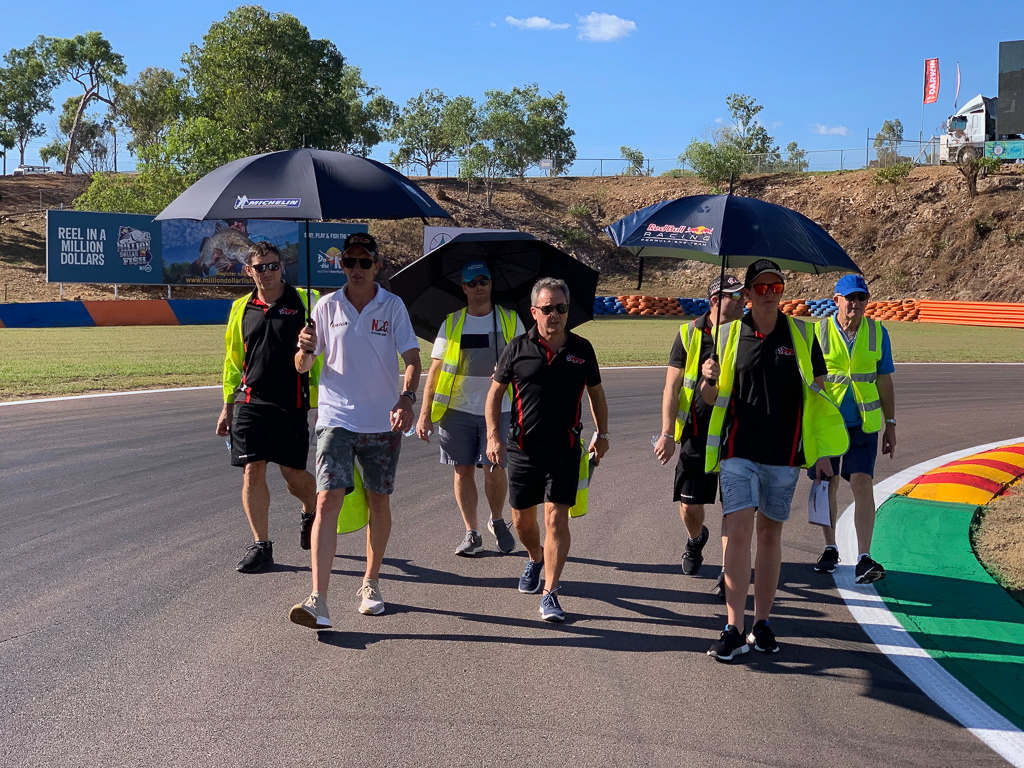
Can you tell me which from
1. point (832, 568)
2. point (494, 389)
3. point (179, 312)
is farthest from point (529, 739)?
point (179, 312)

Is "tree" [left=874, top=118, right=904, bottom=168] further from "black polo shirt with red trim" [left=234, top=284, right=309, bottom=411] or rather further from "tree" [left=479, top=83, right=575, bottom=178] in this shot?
"black polo shirt with red trim" [left=234, top=284, right=309, bottom=411]

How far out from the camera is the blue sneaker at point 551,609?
529 cm

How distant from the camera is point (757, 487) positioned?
4984mm

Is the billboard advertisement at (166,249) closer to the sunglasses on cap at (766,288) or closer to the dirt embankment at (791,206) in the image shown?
the dirt embankment at (791,206)

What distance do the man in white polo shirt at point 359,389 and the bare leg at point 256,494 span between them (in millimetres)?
949

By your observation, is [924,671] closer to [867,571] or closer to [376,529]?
[867,571]

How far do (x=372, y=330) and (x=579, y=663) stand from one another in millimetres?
2050

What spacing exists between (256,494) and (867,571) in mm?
3858

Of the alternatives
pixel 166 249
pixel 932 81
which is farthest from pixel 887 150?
pixel 166 249

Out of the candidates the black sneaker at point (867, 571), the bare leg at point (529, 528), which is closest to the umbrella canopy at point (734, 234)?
the bare leg at point (529, 528)

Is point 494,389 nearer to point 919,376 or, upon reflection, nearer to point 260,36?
point 919,376

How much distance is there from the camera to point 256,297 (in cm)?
602

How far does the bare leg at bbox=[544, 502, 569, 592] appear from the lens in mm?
5332

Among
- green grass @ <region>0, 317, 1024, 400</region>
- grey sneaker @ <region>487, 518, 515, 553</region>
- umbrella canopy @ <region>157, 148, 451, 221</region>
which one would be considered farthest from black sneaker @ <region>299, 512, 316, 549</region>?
A: green grass @ <region>0, 317, 1024, 400</region>
